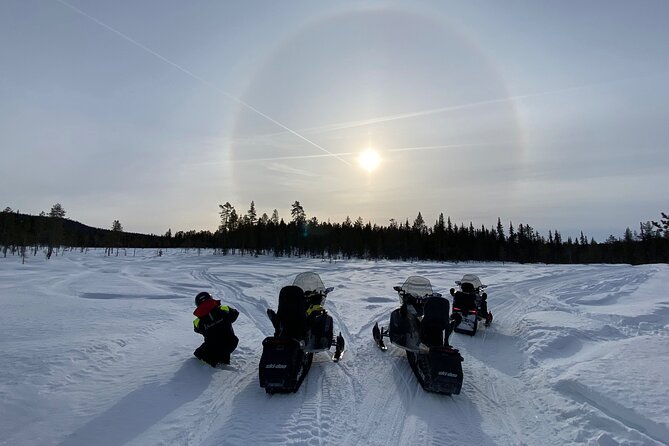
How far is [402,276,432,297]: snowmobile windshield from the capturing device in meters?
8.79

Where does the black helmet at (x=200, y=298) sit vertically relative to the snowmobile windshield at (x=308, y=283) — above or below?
below

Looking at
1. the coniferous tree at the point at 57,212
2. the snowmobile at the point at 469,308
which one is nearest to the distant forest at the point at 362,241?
the coniferous tree at the point at 57,212

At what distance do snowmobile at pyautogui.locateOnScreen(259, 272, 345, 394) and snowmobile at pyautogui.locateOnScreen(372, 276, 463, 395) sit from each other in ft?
4.29

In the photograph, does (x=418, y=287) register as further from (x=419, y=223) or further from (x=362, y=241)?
(x=419, y=223)

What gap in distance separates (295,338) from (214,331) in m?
1.45

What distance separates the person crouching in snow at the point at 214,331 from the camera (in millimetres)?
6648

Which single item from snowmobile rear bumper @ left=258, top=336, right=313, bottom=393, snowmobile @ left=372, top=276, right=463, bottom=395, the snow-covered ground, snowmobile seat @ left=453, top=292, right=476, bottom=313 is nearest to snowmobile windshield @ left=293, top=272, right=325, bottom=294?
the snow-covered ground

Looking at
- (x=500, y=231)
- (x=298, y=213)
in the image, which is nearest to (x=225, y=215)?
(x=298, y=213)

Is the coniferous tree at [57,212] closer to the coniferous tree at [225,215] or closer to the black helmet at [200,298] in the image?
the coniferous tree at [225,215]

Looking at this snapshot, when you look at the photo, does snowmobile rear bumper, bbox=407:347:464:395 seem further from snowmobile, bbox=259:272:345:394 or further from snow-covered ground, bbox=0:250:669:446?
snowmobile, bbox=259:272:345:394

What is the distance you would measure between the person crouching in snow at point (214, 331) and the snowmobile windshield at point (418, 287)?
416cm

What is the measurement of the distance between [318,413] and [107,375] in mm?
3572

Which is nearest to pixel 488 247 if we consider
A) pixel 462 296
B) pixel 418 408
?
pixel 462 296

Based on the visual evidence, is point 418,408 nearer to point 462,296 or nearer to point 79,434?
point 79,434
